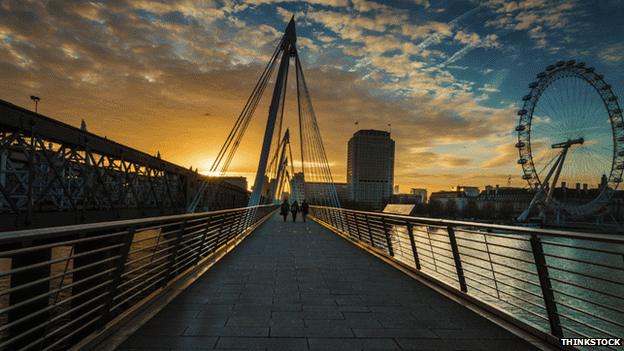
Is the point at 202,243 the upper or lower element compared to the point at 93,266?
lower

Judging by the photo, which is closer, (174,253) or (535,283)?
(535,283)

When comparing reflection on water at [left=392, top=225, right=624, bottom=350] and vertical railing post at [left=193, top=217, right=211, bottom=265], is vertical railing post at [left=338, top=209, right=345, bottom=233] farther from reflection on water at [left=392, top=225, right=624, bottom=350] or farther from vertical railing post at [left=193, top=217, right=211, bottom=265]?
vertical railing post at [left=193, top=217, right=211, bottom=265]

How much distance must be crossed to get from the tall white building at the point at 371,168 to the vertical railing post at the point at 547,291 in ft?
258

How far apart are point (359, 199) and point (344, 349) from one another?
304ft

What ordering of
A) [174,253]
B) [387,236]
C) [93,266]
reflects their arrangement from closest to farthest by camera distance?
[93,266]
[174,253]
[387,236]

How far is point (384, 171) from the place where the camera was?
3570 inches

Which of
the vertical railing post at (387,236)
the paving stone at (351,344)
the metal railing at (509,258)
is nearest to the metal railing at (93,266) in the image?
the paving stone at (351,344)

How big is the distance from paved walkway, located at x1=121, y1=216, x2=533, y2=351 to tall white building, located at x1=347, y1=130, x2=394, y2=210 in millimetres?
76462

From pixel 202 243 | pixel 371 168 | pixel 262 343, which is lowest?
pixel 262 343

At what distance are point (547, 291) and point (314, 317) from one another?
2.60m

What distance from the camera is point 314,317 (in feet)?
15.4

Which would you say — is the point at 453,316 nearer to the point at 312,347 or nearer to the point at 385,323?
the point at 385,323

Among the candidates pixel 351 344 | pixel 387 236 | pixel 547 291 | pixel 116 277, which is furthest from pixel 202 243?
pixel 547 291

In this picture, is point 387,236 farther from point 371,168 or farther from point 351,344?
point 371,168
